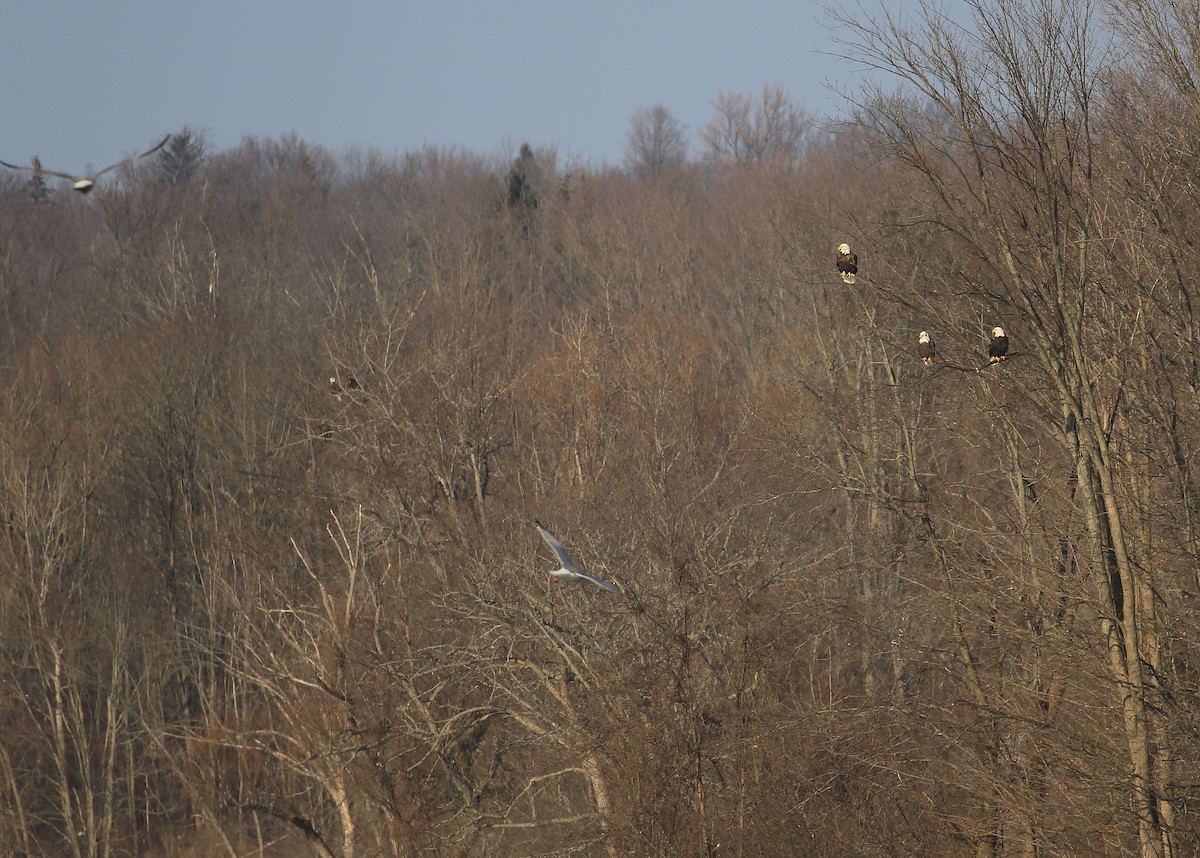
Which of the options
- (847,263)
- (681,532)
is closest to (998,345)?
(847,263)

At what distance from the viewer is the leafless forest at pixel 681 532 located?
9789mm

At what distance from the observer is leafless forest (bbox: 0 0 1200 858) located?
32.1 ft

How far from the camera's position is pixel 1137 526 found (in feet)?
33.6

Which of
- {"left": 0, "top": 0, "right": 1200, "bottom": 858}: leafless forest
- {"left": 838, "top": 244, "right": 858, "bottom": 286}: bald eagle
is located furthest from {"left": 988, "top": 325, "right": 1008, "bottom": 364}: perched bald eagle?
{"left": 838, "top": 244, "right": 858, "bottom": 286}: bald eagle

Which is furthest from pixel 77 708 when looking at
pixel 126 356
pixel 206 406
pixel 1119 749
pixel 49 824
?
pixel 1119 749

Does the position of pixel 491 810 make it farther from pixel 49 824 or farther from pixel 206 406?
pixel 206 406

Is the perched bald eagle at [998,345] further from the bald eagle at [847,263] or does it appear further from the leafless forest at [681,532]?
the bald eagle at [847,263]

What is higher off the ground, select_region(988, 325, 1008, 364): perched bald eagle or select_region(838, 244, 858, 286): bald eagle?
select_region(838, 244, 858, 286): bald eagle

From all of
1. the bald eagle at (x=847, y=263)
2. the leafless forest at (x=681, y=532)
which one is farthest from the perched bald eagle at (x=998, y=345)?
the bald eagle at (x=847, y=263)

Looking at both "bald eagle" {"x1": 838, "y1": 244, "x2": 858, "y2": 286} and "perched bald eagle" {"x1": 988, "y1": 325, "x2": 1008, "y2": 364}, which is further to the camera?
"bald eagle" {"x1": 838, "y1": 244, "x2": 858, "y2": 286}

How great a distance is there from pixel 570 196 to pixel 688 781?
3807 centimetres

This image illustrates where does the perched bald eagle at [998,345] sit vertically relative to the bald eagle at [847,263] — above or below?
below

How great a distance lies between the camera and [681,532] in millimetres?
17312

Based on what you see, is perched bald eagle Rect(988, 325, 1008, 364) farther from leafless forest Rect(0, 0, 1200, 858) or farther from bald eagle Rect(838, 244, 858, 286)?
bald eagle Rect(838, 244, 858, 286)
